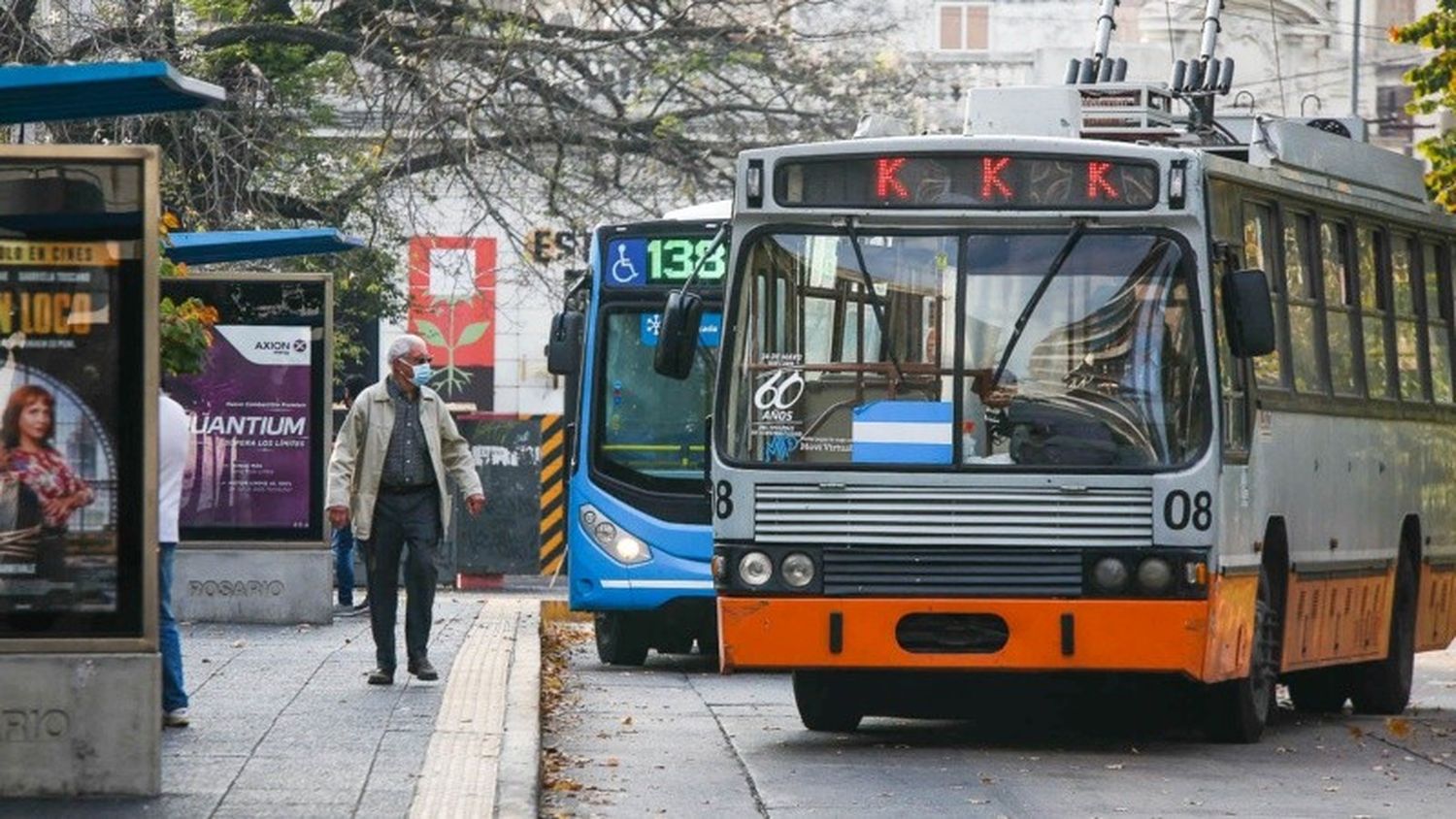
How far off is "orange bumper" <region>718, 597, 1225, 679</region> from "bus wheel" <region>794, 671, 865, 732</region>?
3.66 feet

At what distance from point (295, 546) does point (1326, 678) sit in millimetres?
8516

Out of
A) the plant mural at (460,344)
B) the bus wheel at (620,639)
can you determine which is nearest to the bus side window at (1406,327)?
the bus wheel at (620,639)

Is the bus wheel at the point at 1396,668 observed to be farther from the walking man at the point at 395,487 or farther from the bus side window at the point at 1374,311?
the walking man at the point at 395,487

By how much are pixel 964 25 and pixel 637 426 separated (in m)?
55.6

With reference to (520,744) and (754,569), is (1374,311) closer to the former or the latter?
(754,569)

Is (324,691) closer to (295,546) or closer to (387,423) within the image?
(387,423)

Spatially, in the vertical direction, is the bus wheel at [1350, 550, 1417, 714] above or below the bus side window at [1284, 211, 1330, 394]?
below

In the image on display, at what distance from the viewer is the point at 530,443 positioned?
42688 millimetres

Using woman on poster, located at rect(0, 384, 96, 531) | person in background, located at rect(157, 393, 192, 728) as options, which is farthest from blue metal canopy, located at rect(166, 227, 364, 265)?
woman on poster, located at rect(0, 384, 96, 531)

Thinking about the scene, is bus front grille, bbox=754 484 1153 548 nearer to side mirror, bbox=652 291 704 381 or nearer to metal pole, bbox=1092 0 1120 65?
side mirror, bbox=652 291 704 381

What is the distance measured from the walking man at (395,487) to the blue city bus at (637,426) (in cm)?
419

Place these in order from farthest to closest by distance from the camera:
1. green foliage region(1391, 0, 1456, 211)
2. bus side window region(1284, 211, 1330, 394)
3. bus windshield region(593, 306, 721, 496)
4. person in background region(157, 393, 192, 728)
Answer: green foliage region(1391, 0, 1456, 211) → bus windshield region(593, 306, 721, 496) → bus side window region(1284, 211, 1330, 394) → person in background region(157, 393, 192, 728)

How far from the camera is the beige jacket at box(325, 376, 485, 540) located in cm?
1662

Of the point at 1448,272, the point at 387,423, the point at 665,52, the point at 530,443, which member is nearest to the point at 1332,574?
the point at 1448,272
